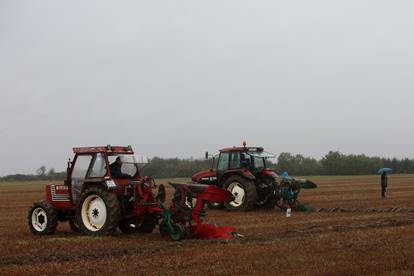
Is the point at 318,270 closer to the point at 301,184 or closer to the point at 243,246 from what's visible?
the point at 243,246

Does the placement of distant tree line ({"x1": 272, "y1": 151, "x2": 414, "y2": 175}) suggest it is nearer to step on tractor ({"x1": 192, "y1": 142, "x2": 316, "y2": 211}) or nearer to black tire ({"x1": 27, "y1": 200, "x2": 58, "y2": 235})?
step on tractor ({"x1": 192, "y1": 142, "x2": 316, "y2": 211})

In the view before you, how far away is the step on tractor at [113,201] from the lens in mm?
12547

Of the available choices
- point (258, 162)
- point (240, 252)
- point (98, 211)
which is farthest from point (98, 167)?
point (258, 162)

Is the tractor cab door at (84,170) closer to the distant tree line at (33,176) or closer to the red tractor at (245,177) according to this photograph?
the red tractor at (245,177)

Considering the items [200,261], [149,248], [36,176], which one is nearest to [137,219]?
[149,248]

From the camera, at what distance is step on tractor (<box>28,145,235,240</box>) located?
1255cm

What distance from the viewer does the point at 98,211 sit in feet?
43.3

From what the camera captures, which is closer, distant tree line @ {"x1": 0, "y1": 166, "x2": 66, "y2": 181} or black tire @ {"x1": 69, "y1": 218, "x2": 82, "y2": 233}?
black tire @ {"x1": 69, "y1": 218, "x2": 82, "y2": 233}

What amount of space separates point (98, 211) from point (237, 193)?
771cm

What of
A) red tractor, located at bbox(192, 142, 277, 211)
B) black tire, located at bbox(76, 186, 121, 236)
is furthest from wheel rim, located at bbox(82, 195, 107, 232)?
red tractor, located at bbox(192, 142, 277, 211)

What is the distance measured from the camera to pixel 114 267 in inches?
358

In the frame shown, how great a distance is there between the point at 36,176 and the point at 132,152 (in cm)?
9218

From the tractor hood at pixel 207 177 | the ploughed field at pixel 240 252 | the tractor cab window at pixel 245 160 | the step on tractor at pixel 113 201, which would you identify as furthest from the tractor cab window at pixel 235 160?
the step on tractor at pixel 113 201

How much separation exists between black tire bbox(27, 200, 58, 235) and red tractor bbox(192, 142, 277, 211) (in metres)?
7.45
